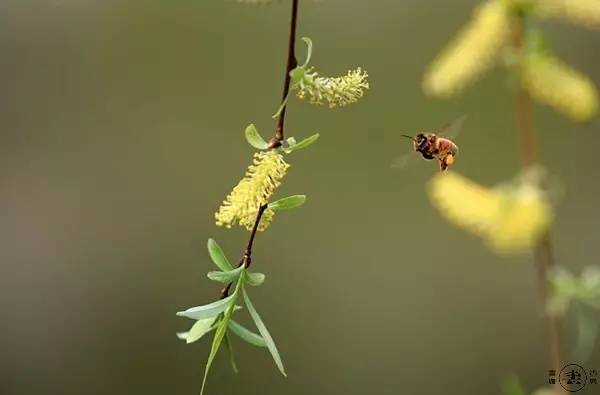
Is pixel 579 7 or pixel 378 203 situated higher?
pixel 378 203

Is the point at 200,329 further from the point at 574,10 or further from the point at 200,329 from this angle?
Result: the point at 574,10

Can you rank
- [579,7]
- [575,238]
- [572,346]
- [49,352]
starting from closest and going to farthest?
1. [579,7]
2. [572,346]
3. [575,238]
4. [49,352]

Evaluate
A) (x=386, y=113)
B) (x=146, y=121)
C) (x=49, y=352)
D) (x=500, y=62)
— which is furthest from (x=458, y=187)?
(x=49, y=352)

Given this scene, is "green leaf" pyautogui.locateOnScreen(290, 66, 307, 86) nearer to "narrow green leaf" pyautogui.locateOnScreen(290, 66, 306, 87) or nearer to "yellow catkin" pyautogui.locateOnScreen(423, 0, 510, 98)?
"narrow green leaf" pyautogui.locateOnScreen(290, 66, 306, 87)

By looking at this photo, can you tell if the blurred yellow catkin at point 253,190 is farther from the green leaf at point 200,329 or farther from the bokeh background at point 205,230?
the bokeh background at point 205,230

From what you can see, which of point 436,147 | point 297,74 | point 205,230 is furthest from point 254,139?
point 205,230

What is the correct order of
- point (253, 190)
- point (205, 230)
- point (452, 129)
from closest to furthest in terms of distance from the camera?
point (253, 190) → point (452, 129) → point (205, 230)

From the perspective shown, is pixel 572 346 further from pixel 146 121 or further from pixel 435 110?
pixel 146 121
